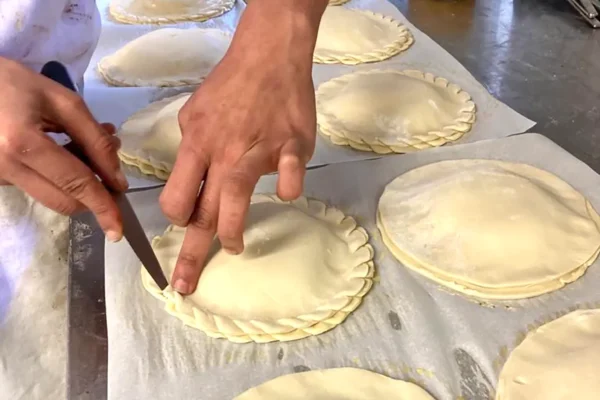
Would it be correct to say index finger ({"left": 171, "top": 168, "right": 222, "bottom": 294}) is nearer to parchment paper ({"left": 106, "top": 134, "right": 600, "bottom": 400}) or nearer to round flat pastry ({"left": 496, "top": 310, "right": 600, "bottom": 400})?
parchment paper ({"left": 106, "top": 134, "right": 600, "bottom": 400})

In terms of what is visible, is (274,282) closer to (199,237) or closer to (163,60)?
(199,237)

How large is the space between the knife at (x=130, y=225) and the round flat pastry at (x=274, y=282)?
0.13 ft

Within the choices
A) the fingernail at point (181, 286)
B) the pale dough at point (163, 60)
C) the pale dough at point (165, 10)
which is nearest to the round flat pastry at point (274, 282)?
the fingernail at point (181, 286)

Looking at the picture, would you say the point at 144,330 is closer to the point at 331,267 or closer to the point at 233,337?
the point at 233,337

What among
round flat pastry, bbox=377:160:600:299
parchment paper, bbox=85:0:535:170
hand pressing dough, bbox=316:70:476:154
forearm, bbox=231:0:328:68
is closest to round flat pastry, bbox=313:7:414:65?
parchment paper, bbox=85:0:535:170

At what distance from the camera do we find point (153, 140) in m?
1.33

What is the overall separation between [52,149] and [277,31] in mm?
362

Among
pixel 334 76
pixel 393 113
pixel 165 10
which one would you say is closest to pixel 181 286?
pixel 393 113

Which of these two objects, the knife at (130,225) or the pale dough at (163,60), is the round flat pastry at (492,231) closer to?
the knife at (130,225)

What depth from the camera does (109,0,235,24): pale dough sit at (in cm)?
190

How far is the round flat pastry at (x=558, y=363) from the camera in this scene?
792 millimetres

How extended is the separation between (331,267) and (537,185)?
41 cm

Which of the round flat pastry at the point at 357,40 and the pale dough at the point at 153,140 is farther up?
the round flat pastry at the point at 357,40

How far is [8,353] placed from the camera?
1.18m
